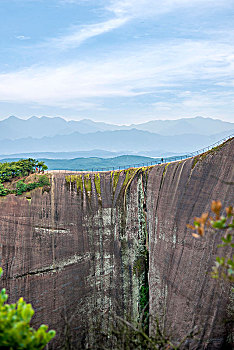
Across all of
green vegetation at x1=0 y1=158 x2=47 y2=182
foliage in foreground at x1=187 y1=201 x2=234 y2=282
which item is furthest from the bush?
foliage in foreground at x1=187 y1=201 x2=234 y2=282

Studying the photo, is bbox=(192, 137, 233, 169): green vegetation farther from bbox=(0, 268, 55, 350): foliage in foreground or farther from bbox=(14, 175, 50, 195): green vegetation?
bbox=(0, 268, 55, 350): foliage in foreground

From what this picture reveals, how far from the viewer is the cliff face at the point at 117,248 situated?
22.4 metres

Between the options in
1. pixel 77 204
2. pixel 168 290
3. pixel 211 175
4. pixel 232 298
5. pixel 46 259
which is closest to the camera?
pixel 232 298

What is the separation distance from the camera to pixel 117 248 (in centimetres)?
2900

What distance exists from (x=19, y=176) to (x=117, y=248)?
1112cm

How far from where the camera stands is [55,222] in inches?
1089

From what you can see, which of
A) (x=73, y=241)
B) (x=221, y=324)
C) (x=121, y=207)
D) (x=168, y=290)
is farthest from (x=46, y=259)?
(x=221, y=324)

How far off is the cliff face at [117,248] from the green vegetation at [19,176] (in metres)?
0.70

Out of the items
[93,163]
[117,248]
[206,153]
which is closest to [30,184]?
[117,248]

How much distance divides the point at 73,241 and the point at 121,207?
5.21 meters

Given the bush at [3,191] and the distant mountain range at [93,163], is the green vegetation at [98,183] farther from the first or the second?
the distant mountain range at [93,163]

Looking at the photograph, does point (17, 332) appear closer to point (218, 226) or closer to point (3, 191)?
point (218, 226)

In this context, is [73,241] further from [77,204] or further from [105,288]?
[105,288]

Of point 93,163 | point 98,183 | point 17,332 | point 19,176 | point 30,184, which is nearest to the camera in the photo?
point 17,332
